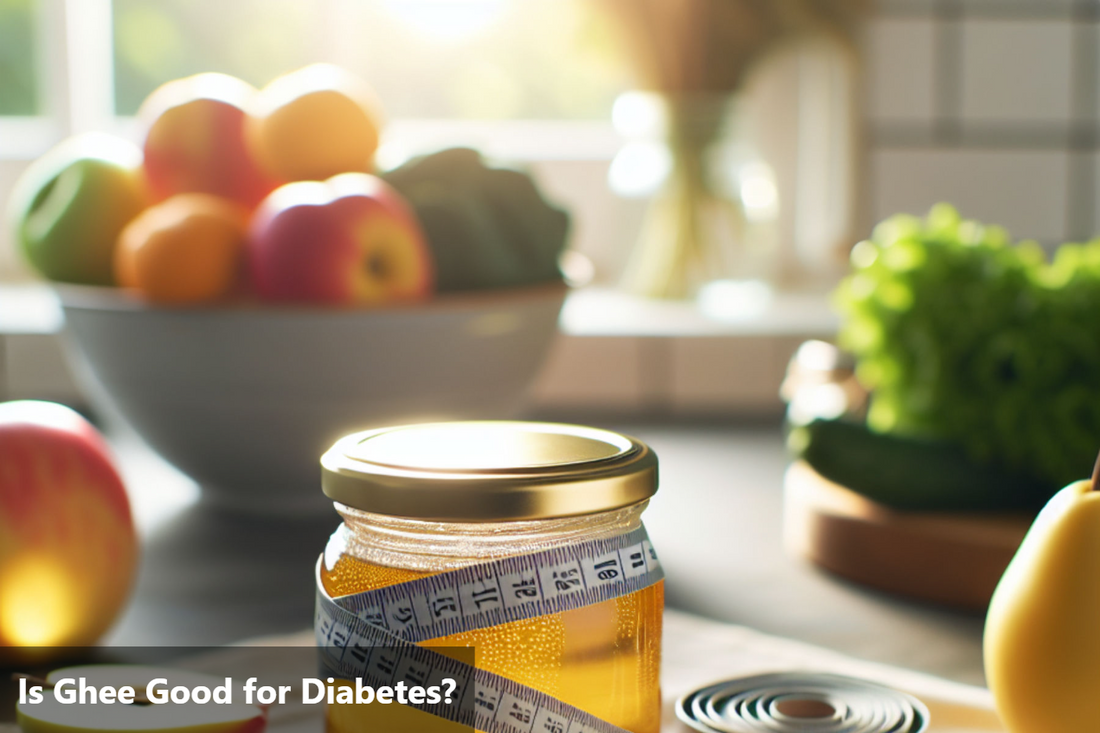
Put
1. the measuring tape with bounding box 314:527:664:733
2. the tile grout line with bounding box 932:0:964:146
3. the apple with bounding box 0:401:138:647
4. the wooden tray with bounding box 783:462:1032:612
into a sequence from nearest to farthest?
the measuring tape with bounding box 314:527:664:733 < the apple with bounding box 0:401:138:647 < the wooden tray with bounding box 783:462:1032:612 < the tile grout line with bounding box 932:0:964:146

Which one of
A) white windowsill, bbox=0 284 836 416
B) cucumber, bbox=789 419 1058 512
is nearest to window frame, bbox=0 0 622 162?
white windowsill, bbox=0 284 836 416

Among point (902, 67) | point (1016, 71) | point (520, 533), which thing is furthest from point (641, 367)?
point (520, 533)

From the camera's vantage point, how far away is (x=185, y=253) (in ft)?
2.57

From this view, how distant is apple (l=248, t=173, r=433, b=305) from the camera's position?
787 mm

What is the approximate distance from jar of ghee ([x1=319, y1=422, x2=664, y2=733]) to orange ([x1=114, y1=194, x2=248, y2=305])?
1.30 feet

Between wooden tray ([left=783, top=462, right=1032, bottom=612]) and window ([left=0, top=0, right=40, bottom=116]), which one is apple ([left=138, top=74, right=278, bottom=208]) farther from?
window ([left=0, top=0, right=40, bottom=116])

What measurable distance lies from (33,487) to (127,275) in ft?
0.84

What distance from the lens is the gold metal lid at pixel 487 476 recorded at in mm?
391

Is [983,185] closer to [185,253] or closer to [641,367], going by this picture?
[641,367]

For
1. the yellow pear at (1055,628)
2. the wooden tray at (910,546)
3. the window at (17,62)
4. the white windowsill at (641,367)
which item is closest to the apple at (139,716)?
the yellow pear at (1055,628)

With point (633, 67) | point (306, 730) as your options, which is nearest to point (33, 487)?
point (306, 730)

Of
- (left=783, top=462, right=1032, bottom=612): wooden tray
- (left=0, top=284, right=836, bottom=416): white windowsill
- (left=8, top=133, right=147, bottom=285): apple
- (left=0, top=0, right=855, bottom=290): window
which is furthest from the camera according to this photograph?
(left=0, top=0, right=855, bottom=290): window

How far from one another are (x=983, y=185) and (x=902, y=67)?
201 millimetres

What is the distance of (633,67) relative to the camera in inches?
60.1
